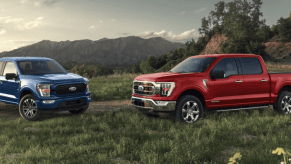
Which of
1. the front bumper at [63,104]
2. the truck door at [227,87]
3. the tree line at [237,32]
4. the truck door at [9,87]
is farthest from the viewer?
the tree line at [237,32]

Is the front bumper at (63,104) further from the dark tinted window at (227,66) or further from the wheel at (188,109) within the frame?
the dark tinted window at (227,66)

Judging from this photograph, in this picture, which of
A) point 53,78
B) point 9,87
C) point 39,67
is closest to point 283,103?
point 53,78

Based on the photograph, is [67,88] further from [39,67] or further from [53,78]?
[39,67]

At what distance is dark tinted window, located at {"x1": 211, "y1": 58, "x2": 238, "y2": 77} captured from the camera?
308 inches

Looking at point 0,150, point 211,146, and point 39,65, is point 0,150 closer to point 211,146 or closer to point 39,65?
point 211,146

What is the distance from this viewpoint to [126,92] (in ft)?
49.3

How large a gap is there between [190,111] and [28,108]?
16.3ft

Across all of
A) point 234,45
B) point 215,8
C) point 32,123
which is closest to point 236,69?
point 32,123

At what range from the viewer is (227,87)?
7.68 m

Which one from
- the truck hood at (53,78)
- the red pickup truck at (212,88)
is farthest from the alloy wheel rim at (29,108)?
the red pickup truck at (212,88)

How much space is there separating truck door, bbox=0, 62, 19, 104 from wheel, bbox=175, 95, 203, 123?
5.35 m

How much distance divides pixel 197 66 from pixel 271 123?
2639mm

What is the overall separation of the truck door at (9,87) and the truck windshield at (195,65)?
5.35 m

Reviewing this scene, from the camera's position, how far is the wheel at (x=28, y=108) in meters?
7.97
